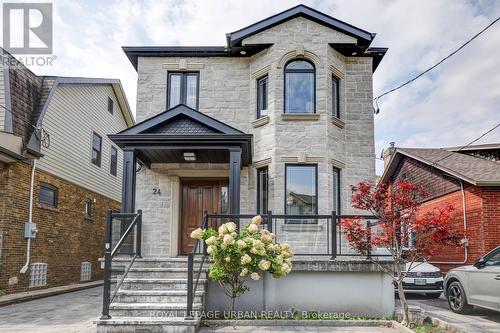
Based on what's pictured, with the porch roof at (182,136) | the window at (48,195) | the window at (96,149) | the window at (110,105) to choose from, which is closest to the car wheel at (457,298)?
the porch roof at (182,136)

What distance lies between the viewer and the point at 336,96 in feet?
36.9

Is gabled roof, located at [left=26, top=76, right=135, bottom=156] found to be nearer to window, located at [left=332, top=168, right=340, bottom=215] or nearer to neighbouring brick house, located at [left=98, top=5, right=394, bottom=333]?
neighbouring brick house, located at [left=98, top=5, right=394, bottom=333]

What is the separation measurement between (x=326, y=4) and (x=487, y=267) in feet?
24.6

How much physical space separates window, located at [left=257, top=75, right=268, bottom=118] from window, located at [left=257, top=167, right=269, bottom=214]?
151 centimetres

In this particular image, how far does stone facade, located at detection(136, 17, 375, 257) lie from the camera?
10539 mm

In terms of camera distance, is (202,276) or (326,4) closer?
(202,276)

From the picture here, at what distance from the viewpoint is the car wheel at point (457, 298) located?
8.90m

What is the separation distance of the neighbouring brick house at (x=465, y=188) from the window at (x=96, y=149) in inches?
478

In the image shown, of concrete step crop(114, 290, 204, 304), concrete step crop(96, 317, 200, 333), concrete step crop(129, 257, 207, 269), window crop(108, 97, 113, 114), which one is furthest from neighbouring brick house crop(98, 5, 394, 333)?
window crop(108, 97, 113, 114)

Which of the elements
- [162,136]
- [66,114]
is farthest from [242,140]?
[66,114]

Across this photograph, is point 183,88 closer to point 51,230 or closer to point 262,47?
point 262,47

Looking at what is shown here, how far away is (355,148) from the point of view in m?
11.1

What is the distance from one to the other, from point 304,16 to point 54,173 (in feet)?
29.1

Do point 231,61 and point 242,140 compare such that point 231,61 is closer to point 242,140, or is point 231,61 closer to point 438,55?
point 242,140
